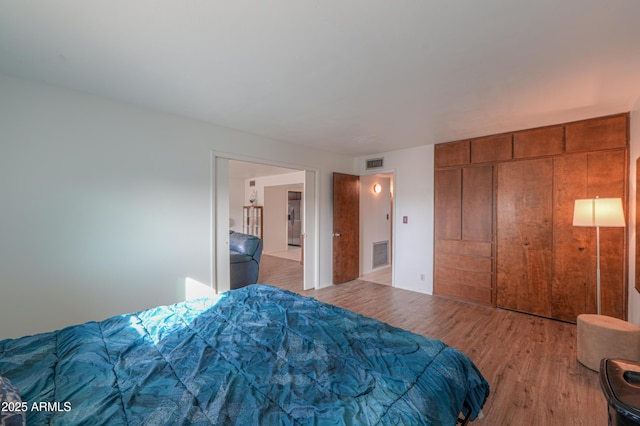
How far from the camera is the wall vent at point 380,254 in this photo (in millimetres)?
6098

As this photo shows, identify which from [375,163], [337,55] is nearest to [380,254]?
[375,163]

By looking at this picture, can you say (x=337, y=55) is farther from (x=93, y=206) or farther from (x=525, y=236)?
(x=525, y=236)

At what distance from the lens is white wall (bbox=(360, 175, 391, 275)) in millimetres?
5664

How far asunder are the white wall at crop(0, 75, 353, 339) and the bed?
1.11 m

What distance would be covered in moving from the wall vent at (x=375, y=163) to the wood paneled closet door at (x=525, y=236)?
1.96 metres

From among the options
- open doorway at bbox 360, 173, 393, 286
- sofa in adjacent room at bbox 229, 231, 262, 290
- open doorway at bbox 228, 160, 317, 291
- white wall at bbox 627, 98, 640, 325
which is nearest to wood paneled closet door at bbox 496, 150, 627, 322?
white wall at bbox 627, 98, 640, 325

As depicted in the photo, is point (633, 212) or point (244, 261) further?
point (244, 261)

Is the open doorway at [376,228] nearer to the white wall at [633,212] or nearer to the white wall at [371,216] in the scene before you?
the white wall at [371,216]

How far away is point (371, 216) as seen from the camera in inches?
232

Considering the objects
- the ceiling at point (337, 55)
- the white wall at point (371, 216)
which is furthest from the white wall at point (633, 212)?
the white wall at point (371, 216)

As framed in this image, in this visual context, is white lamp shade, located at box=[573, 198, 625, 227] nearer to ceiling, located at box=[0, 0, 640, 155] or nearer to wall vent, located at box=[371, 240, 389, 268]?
ceiling, located at box=[0, 0, 640, 155]

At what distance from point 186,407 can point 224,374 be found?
0.22 metres

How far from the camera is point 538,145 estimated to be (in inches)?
137

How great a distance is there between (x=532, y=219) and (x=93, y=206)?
521cm
